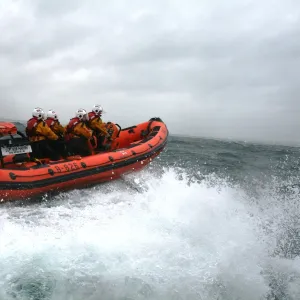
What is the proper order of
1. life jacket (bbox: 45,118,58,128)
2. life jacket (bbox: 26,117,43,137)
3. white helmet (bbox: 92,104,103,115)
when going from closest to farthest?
life jacket (bbox: 26,117,43,137), life jacket (bbox: 45,118,58,128), white helmet (bbox: 92,104,103,115)

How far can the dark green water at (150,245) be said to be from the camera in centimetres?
326

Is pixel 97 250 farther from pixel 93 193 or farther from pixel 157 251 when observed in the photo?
pixel 93 193

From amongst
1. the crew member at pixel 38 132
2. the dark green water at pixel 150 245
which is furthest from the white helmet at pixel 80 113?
the dark green water at pixel 150 245

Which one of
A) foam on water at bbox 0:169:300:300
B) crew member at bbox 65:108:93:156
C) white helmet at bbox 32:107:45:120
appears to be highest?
A: white helmet at bbox 32:107:45:120

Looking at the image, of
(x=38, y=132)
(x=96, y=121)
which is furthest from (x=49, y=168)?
(x=96, y=121)

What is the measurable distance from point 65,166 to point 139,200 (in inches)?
50.5

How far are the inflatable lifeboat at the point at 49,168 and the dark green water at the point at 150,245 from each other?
191mm

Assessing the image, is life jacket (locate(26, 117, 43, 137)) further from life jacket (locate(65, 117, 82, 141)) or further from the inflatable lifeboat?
life jacket (locate(65, 117, 82, 141))

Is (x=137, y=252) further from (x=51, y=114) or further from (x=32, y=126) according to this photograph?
(x=51, y=114)

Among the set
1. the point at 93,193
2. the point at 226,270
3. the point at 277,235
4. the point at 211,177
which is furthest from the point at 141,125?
the point at 226,270

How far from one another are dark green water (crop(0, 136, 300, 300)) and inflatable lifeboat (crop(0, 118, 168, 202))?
191 millimetres

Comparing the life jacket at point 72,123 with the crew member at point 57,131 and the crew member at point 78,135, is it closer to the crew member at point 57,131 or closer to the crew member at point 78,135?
the crew member at point 78,135

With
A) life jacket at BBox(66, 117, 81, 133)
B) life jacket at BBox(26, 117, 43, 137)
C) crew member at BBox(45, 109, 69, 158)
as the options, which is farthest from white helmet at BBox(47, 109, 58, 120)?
life jacket at BBox(26, 117, 43, 137)

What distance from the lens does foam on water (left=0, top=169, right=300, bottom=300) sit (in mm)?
3238
